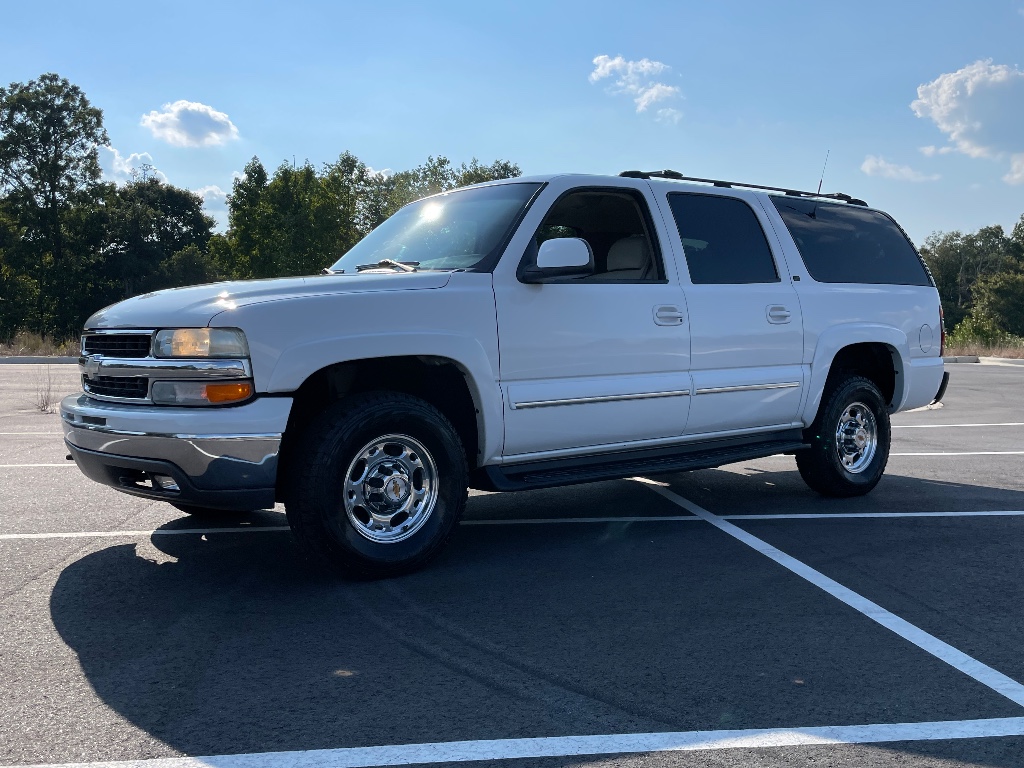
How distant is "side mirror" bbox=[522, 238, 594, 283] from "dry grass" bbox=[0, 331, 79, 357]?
80.3ft

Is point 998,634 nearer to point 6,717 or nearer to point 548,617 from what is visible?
point 548,617

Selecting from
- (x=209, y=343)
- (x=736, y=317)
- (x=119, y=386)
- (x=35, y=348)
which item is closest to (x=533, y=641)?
(x=209, y=343)

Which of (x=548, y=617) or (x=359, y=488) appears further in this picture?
(x=359, y=488)

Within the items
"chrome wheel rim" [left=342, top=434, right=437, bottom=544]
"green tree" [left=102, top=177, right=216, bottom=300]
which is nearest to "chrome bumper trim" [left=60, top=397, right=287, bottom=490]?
"chrome wheel rim" [left=342, top=434, right=437, bottom=544]

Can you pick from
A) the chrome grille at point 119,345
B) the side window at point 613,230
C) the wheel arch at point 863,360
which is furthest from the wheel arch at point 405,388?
the wheel arch at point 863,360

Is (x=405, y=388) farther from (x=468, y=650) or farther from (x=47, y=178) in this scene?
(x=47, y=178)

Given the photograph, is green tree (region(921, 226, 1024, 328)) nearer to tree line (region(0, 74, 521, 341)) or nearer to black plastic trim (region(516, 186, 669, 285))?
tree line (region(0, 74, 521, 341))

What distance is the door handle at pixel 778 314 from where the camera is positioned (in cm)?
656

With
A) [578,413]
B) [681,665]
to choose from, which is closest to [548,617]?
[681,665]

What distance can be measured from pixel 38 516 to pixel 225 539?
141 centimetres

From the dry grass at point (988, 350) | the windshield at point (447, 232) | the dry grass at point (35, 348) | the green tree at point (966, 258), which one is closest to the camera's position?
the windshield at point (447, 232)

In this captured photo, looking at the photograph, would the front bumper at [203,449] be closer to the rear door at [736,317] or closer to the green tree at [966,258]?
the rear door at [736,317]

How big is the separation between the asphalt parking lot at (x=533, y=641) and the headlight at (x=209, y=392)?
0.92 metres

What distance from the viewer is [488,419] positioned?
Answer: 17.1 ft
